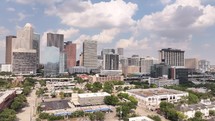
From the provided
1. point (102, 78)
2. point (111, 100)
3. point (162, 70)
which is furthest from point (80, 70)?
point (111, 100)

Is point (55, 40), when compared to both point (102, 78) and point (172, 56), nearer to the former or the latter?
point (102, 78)

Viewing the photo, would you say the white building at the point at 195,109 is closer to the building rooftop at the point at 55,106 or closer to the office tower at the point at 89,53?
the building rooftop at the point at 55,106

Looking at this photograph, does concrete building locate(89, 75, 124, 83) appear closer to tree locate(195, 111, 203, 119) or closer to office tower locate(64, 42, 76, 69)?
tree locate(195, 111, 203, 119)

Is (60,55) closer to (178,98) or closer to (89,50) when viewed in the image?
(89,50)

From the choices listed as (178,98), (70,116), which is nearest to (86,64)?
(178,98)

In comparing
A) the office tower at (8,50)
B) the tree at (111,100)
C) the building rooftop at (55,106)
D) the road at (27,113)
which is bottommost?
the road at (27,113)

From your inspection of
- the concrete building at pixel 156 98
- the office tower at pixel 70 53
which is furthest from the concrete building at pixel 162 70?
the office tower at pixel 70 53

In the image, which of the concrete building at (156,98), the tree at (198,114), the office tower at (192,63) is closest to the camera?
the tree at (198,114)
